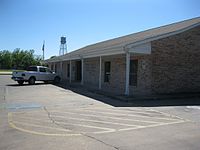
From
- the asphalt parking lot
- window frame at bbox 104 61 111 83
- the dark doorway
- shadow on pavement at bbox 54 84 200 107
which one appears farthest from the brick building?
the dark doorway

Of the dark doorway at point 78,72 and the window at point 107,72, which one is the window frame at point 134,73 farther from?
the dark doorway at point 78,72

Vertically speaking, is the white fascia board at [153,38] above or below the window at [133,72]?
above

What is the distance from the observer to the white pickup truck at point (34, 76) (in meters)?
26.3

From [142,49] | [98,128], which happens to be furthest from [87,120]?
[142,49]

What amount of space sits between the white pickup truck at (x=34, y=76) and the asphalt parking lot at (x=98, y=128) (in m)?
15.0

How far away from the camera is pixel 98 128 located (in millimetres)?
7980

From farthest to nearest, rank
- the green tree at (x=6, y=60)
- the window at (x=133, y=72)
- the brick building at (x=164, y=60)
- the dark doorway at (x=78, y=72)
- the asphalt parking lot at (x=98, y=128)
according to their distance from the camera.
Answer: the green tree at (x=6, y=60) < the dark doorway at (x=78, y=72) < the window at (x=133, y=72) < the brick building at (x=164, y=60) < the asphalt parking lot at (x=98, y=128)

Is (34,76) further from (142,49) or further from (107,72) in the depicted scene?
(142,49)

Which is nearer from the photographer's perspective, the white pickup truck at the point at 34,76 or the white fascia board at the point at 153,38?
the white fascia board at the point at 153,38

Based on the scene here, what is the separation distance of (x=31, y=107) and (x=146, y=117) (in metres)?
5.16

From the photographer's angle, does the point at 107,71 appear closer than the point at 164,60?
No

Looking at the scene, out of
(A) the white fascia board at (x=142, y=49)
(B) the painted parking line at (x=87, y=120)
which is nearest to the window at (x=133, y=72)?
(A) the white fascia board at (x=142, y=49)

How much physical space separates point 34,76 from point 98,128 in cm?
2026

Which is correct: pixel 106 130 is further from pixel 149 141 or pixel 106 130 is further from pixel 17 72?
pixel 17 72
